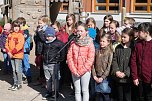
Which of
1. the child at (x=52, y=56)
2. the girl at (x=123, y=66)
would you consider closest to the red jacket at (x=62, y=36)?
the child at (x=52, y=56)

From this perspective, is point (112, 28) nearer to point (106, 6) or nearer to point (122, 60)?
point (122, 60)

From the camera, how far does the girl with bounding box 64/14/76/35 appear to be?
6.99 metres

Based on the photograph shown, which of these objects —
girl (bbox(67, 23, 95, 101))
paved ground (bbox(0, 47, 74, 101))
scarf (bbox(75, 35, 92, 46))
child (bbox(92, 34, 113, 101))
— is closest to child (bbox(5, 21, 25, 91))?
paved ground (bbox(0, 47, 74, 101))

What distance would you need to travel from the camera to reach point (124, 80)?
568 cm

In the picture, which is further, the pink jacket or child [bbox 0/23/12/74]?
child [bbox 0/23/12/74]

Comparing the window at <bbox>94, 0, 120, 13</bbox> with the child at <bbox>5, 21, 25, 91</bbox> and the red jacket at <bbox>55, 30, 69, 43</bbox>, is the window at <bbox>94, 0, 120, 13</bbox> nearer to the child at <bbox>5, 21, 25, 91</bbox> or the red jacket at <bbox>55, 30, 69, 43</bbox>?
the red jacket at <bbox>55, 30, 69, 43</bbox>

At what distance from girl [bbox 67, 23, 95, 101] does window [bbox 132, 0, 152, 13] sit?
546 inches

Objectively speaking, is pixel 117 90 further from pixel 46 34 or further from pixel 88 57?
pixel 46 34

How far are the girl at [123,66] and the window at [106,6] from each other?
14168mm

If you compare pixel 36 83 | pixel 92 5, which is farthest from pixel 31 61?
pixel 92 5

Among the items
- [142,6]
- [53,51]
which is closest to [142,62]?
[53,51]

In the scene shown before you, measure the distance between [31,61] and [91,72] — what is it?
175 inches

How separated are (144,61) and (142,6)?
1454cm

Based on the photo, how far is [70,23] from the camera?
7.04 meters
